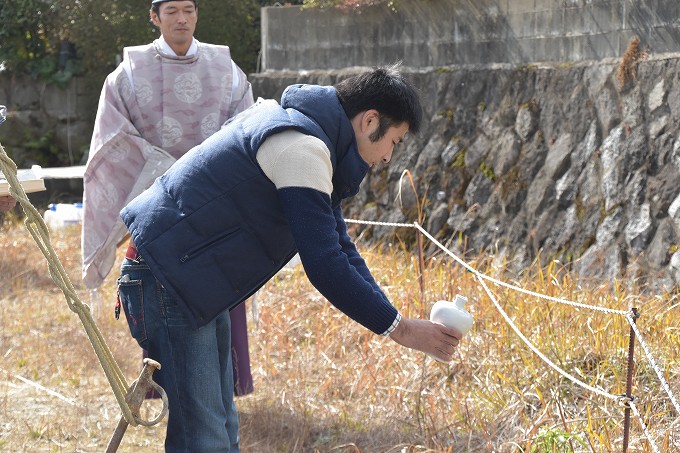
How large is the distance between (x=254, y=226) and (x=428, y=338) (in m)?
0.55

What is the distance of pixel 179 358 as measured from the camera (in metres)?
2.95

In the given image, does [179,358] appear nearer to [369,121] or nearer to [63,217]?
[369,121]

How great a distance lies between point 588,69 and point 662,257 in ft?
5.14

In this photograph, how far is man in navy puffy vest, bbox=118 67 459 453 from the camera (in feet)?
8.65

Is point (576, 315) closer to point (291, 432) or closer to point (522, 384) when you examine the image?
point (522, 384)

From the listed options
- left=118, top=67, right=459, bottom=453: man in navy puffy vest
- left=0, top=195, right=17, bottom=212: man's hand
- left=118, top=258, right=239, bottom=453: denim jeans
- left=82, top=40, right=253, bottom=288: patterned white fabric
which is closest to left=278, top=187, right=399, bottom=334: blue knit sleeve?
left=118, top=67, right=459, bottom=453: man in navy puffy vest

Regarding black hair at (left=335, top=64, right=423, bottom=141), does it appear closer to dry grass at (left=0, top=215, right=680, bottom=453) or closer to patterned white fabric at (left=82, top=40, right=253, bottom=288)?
dry grass at (left=0, top=215, right=680, bottom=453)

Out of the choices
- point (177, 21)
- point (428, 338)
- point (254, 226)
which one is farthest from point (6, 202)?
point (177, 21)

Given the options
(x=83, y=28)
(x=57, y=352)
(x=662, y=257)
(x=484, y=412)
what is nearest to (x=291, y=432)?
(x=484, y=412)

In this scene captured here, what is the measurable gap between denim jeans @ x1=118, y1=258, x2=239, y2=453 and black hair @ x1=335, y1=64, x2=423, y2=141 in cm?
73

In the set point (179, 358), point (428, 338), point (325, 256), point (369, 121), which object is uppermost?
point (369, 121)

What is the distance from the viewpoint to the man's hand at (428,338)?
2791 millimetres

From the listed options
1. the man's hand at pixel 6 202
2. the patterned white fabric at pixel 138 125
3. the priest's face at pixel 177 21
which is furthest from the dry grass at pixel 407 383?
the priest's face at pixel 177 21

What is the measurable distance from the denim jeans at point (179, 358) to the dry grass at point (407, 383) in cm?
89
